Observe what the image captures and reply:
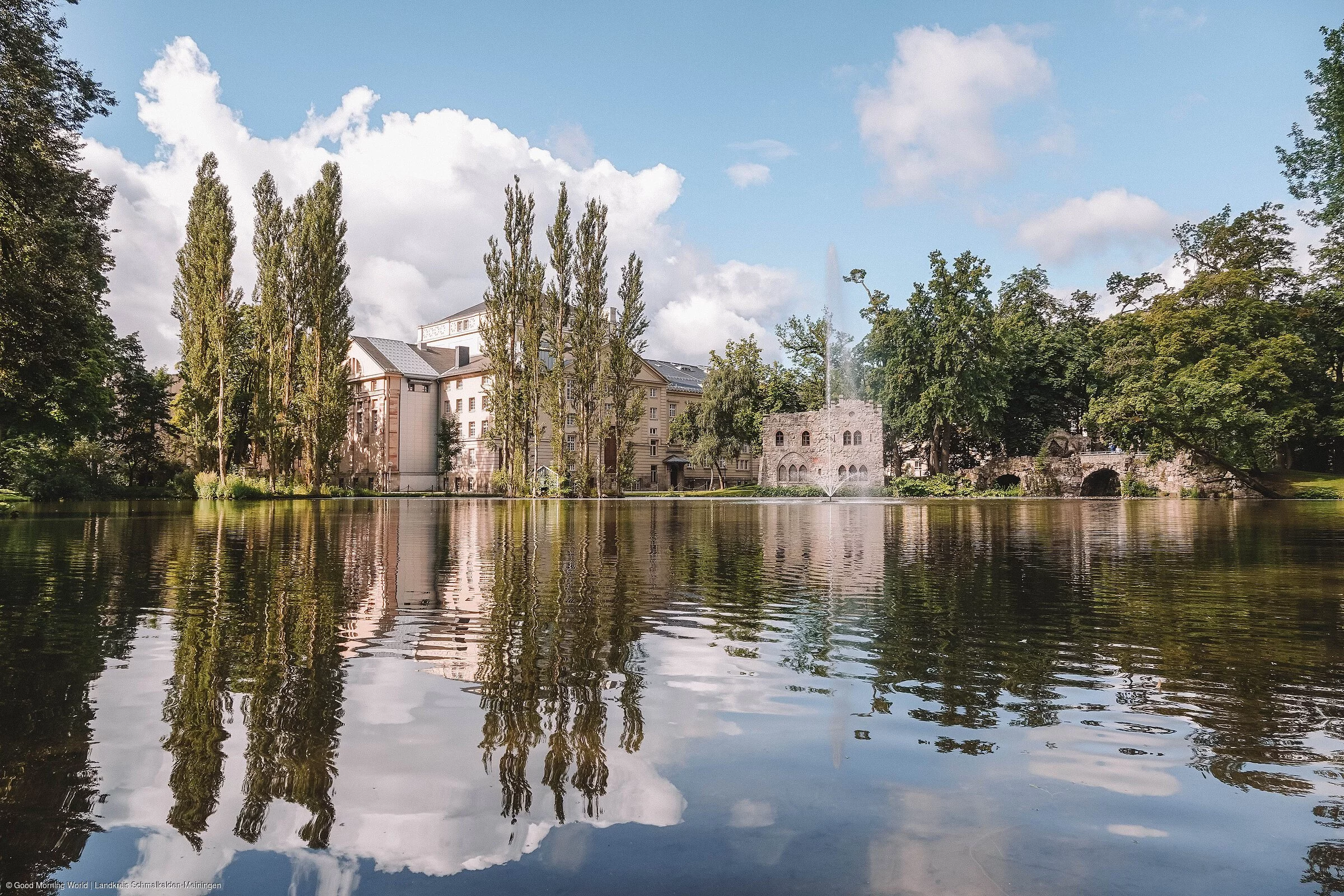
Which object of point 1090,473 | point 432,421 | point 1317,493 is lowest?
point 1317,493

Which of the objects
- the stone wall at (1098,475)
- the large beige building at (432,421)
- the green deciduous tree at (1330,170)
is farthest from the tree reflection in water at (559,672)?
the large beige building at (432,421)

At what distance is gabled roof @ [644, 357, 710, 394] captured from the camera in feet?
246

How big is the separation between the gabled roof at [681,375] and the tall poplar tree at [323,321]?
29883 mm

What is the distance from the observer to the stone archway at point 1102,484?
5797 centimetres

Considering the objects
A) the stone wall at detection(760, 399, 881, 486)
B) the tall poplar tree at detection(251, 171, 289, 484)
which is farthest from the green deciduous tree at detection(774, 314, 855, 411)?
the tall poplar tree at detection(251, 171, 289, 484)

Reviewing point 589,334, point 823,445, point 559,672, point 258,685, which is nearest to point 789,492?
point 823,445

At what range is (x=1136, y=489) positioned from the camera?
54.4m

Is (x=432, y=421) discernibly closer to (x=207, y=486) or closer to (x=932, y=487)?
(x=207, y=486)

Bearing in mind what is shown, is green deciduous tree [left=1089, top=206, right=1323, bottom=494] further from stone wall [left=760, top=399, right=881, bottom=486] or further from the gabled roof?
the gabled roof

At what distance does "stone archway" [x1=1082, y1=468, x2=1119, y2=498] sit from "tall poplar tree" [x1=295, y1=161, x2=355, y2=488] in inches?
Answer: 1901

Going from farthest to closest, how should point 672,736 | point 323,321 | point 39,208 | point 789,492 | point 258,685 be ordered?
point 789,492
point 323,321
point 39,208
point 258,685
point 672,736

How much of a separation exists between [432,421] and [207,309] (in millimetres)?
29513

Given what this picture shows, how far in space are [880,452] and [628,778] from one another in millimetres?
58369

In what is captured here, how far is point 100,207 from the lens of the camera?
2334 cm
